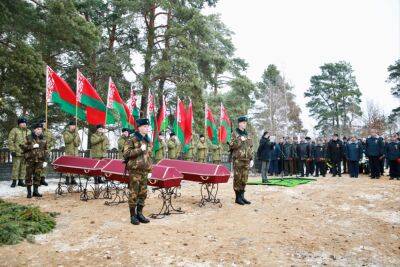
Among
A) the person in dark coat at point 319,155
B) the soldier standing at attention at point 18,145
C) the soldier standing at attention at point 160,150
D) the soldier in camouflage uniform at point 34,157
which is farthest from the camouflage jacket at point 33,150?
the person in dark coat at point 319,155

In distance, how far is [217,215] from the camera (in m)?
8.04

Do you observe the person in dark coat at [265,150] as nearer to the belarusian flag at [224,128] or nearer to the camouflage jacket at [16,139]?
the belarusian flag at [224,128]

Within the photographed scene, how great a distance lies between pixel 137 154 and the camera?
706cm

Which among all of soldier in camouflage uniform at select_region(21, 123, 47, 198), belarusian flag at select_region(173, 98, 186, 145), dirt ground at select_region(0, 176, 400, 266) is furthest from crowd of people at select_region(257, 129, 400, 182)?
soldier in camouflage uniform at select_region(21, 123, 47, 198)

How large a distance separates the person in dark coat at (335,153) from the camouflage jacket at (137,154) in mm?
12110

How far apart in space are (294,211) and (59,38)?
38.2 feet

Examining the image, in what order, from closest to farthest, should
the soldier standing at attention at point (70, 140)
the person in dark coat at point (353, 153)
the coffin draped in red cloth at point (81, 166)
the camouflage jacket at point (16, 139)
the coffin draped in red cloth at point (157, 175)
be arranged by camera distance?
the coffin draped in red cloth at point (157, 175), the coffin draped in red cloth at point (81, 166), the camouflage jacket at point (16, 139), the soldier standing at attention at point (70, 140), the person in dark coat at point (353, 153)

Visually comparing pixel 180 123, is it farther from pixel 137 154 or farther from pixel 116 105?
pixel 137 154

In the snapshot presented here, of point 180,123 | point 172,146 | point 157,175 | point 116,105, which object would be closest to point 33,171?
point 116,105

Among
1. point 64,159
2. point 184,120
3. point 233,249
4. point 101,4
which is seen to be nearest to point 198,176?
point 233,249

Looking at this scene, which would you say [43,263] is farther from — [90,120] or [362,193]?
[362,193]

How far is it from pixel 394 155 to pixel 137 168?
12.2 m

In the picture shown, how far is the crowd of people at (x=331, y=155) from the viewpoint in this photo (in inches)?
580

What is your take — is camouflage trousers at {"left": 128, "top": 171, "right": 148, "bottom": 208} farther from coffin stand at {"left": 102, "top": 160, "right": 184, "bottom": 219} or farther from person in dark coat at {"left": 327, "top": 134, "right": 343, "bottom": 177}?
person in dark coat at {"left": 327, "top": 134, "right": 343, "bottom": 177}
